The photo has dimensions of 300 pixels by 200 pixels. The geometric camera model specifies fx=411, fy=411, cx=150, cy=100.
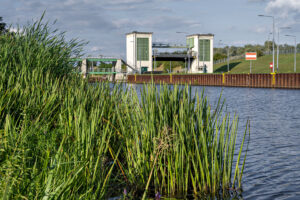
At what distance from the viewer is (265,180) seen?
875 cm

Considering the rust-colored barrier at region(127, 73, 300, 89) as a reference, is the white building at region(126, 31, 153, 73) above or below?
above

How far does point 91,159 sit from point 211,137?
7.33 ft

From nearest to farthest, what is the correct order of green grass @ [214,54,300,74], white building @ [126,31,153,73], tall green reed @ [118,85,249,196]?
1. tall green reed @ [118,85,249,196]
2. green grass @ [214,54,300,74]
3. white building @ [126,31,153,73]

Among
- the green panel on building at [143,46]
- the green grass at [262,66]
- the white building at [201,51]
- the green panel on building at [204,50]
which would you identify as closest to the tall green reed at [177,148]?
the green grass at [262,66]

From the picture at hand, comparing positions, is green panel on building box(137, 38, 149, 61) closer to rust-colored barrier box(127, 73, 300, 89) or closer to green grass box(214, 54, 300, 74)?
green grass box(214, 54, 300, 74)

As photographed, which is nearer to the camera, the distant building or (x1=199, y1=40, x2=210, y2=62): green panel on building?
the distant building

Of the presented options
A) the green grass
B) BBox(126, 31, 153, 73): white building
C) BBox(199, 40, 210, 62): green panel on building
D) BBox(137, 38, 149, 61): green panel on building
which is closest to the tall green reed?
the green grass

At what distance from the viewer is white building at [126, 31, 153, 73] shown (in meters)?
101

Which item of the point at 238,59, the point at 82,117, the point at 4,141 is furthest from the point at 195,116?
the point at 238,59

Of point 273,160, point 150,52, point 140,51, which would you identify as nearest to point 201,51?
point 150,52

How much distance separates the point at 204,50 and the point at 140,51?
17.9 meters

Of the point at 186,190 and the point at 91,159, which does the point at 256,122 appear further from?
the point at 91,159

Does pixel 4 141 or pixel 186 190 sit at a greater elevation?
pixel 4 141

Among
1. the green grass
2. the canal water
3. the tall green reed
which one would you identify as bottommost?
the canal water
